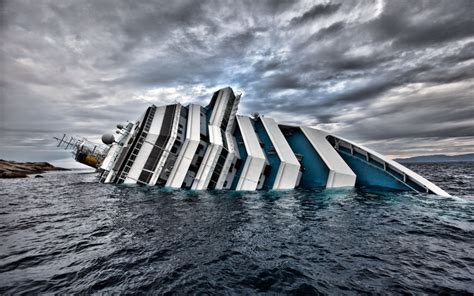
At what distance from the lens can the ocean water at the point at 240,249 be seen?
201 inches

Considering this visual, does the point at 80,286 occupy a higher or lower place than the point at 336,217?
lower

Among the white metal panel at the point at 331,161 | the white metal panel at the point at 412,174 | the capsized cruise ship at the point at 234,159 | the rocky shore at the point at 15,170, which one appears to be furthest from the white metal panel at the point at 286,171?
the rocky shore at the point at 15,170

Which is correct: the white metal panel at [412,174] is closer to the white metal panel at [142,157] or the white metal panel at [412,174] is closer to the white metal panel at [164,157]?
the white metal panel at [164,157]

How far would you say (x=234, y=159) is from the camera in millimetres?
20625

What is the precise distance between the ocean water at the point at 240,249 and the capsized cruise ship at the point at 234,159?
5.79 meters

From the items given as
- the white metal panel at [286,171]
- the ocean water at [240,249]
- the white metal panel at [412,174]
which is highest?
the white metal panel at [412,174]

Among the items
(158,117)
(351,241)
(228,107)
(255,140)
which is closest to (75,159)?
(158,117)

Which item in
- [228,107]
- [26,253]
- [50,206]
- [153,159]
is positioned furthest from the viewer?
[228,107]

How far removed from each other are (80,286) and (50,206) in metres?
12.9

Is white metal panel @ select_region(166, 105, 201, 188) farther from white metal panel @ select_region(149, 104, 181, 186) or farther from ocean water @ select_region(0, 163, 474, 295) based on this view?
ocean water @ select_region(0, 163, 474, 295)

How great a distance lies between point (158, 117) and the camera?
22.3 m

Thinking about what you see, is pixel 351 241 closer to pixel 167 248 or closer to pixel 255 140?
pixel 167 248

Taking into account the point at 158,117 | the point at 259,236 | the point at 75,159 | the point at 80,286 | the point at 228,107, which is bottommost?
the point at 75,159

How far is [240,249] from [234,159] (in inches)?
540
